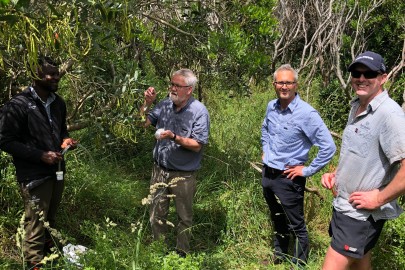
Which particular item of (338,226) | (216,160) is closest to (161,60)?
(216,160)

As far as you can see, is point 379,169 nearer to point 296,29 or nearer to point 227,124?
point 227,124

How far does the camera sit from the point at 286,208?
3.62 metres

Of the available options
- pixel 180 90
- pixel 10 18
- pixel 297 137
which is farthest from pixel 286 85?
pixel 10 18

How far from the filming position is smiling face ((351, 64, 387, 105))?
2.47 metres

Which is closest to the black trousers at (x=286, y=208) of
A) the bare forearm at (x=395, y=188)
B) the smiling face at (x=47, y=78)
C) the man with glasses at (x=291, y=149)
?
the man with glasses at (x=291, y=149)

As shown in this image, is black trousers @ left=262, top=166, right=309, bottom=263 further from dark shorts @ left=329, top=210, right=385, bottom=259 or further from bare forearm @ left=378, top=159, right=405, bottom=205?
bare forearm @ left=378, top=159, right=405, bottom=205

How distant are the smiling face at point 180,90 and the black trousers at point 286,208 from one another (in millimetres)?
907

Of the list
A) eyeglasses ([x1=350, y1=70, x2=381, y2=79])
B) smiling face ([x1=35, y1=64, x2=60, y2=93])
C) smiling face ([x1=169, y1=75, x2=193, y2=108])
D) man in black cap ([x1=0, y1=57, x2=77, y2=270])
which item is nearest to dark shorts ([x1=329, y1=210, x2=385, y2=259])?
eyeglasses ([x1=350, y1=70, x2=381, y2=79])

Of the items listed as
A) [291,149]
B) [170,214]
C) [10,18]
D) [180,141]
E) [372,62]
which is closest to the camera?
[10,18]

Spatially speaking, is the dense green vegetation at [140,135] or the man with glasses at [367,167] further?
the dense green vegetation at [140,135]

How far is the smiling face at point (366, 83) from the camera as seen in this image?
8.10ft

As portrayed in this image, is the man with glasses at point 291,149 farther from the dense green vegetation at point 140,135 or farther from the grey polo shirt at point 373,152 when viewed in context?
the grey polo shirt at point 373,152

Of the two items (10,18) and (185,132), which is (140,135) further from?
(10,18)

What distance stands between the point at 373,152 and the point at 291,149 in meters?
1.15
